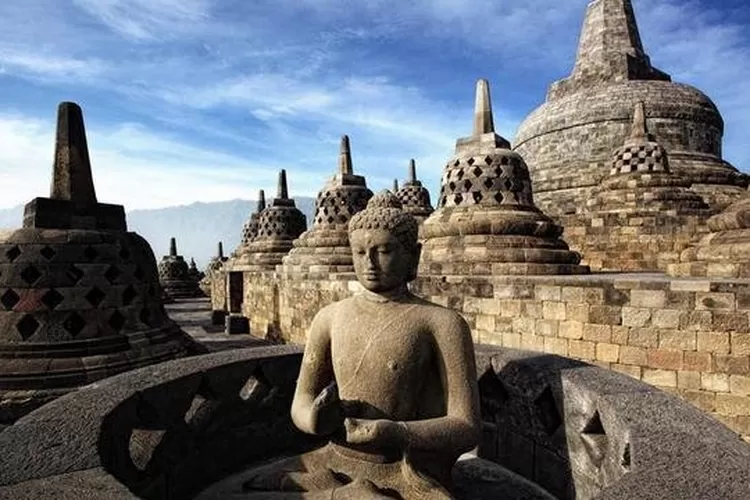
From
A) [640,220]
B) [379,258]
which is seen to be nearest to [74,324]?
[379,258]

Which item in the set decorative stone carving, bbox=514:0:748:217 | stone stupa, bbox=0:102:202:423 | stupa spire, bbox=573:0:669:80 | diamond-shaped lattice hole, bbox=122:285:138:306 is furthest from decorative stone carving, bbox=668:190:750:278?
stupa spire, bbox=573:0:669:80

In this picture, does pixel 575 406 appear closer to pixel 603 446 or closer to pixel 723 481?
pixel 603 446

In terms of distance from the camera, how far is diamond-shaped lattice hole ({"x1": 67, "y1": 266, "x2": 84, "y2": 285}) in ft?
16.1

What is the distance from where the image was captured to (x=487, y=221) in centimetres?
857

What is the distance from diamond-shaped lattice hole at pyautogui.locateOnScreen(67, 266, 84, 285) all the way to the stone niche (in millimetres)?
2485

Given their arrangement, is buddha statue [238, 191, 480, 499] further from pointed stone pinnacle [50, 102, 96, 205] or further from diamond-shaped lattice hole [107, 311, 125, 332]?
pointed stone pinnacle [50, 102, 96, 205]

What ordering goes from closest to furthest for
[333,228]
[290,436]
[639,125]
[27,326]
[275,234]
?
[290,436], [27,326], [333,228], [639,125], [275,234]

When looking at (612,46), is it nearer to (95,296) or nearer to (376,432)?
(95,296)

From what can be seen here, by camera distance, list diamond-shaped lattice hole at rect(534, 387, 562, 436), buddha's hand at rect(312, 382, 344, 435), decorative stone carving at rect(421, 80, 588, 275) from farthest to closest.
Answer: decorative stone carving at rect(421, 80, 588, 275) → diamond-shaped lattice hole at rect(534, 387, 562, 436) → buddha's hand at rect(312, 382, 344, 435)

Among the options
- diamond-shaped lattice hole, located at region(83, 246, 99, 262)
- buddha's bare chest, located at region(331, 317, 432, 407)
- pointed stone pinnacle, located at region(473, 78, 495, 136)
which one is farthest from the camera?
pointed stone pinnacle, located at region(473, 78, 495, 136)

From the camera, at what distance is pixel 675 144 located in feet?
62.7

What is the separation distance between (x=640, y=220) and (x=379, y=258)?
514 inches

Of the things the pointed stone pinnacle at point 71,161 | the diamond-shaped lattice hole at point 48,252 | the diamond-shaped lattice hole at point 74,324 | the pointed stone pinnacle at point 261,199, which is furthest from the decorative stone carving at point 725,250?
the pointed stone pinnacle at point 261,199

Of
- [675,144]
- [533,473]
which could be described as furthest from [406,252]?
[675,144]
